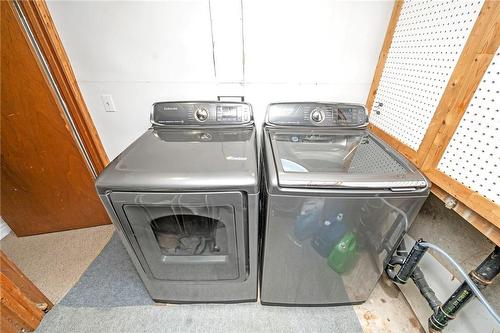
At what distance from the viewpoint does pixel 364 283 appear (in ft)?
3.78

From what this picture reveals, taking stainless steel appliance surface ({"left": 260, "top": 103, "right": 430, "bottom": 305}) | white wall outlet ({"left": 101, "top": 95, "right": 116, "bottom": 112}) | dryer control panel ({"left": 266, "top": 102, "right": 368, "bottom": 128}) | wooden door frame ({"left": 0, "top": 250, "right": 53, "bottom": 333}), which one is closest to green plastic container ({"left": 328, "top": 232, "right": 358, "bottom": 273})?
stainless steel appliance surface ({"left": 260, "top": 103, "right": 430, "bottom": 305})

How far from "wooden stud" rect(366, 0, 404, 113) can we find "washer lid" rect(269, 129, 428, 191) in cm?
37

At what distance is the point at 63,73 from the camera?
1328 mm

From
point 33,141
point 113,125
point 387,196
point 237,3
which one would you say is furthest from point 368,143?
A: point 33,141

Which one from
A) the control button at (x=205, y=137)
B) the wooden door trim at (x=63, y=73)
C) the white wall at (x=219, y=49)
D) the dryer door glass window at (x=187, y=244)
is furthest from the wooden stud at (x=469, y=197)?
the wooden door trim at (x=63, y=73)

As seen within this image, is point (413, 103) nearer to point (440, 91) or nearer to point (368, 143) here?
point (440, 91)

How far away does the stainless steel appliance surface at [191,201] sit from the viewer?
792 mm

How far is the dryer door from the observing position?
2.65 ft

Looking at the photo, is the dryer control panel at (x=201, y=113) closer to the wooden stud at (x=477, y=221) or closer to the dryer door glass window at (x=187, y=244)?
the dryer door glass window at (x=187, y=244)

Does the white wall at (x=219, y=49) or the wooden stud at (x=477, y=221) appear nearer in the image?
the wooden stud at (x=477, y=221)

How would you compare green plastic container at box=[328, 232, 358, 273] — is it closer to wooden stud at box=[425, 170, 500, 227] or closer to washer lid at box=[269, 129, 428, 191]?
washer lid at box=[269, 129, 428, 191]

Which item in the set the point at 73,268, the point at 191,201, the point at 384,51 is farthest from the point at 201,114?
the point at 73,268

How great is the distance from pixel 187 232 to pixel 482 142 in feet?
4.34

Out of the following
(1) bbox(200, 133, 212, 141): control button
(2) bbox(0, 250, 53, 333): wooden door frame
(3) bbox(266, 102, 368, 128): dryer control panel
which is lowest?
(2) bbox(0, 250, 53, 333): wooden door frame
